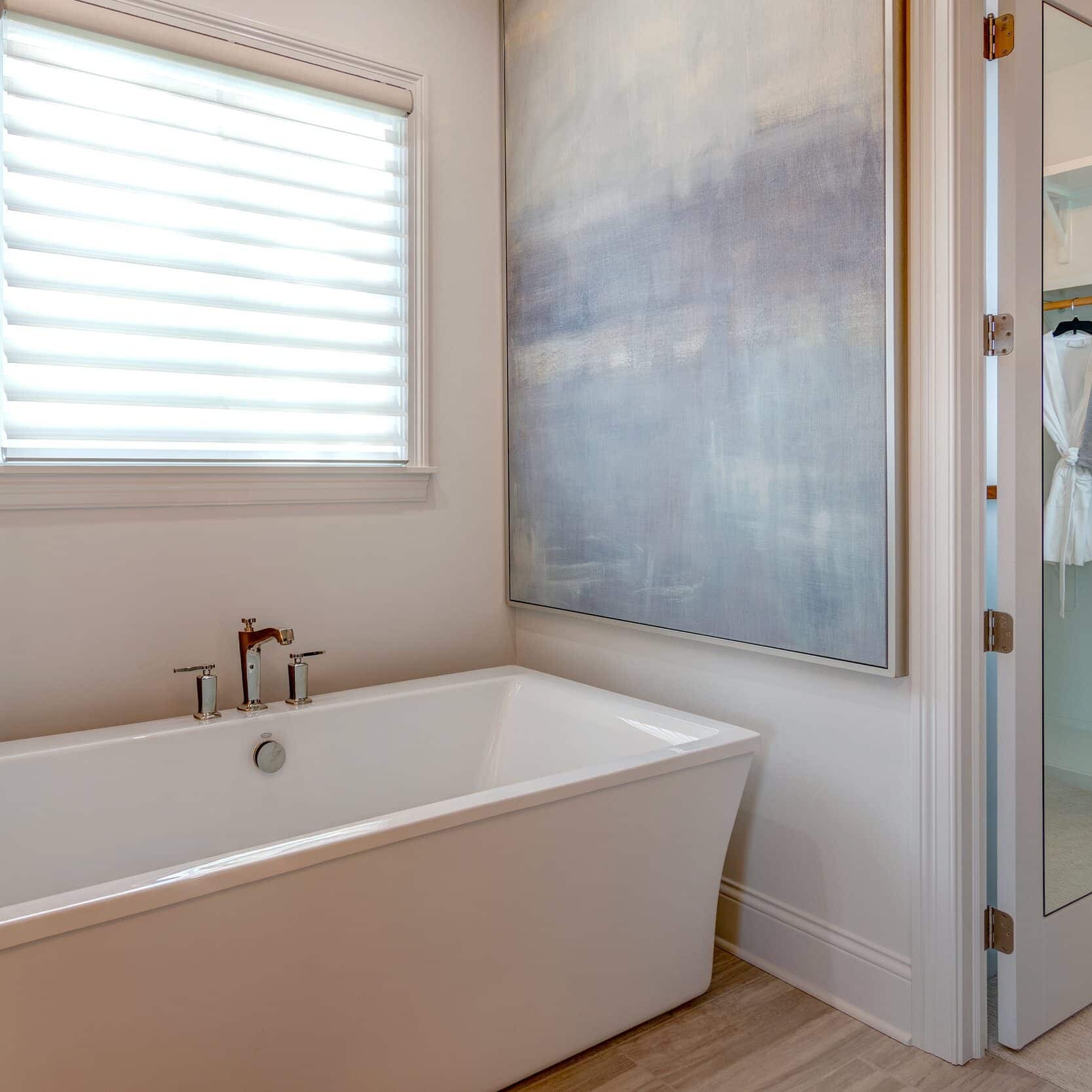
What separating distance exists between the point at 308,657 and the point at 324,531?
0.36 meters

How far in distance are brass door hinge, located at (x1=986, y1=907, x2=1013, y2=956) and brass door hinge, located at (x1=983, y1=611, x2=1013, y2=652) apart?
53 cm

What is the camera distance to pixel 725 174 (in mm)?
2053

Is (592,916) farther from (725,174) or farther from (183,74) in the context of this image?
(183,74)

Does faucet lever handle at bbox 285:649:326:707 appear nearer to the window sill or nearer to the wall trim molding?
the window sill

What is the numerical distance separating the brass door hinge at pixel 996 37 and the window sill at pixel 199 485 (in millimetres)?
1672

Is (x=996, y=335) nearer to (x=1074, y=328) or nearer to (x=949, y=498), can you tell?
(x=1074, y=328)

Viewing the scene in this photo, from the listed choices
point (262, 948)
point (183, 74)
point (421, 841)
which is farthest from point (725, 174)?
point (262, 948)

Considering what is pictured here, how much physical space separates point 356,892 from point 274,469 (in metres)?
1.28

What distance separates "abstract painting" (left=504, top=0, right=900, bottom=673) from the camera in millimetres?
1794

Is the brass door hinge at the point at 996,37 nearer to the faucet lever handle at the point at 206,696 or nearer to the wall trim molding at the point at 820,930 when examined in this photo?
the wall trim molding at the point at 820,930

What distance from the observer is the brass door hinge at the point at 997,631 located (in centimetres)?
174

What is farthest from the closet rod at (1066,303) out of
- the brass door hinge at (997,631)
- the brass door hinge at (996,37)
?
the brass door hinge at (997,631)

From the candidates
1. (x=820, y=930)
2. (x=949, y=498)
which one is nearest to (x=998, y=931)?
(x=820, y=930)

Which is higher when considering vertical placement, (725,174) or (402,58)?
(402,58)
